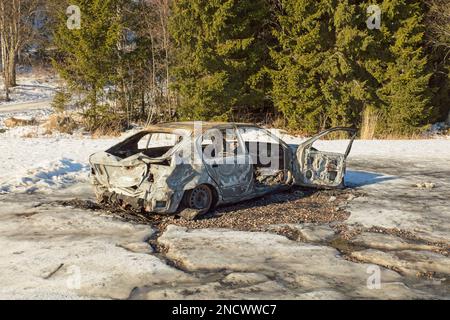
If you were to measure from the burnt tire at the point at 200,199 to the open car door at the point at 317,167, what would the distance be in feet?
6.95

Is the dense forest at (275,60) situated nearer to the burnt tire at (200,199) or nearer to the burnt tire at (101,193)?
the burnt tire at (101,193)

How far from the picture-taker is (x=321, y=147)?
16.3 m

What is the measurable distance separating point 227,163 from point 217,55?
46.9 feet

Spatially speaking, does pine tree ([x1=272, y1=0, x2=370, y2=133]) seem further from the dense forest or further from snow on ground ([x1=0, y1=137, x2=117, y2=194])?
snow on ground ([x1=0, y1=137, x2=117, y2=194])

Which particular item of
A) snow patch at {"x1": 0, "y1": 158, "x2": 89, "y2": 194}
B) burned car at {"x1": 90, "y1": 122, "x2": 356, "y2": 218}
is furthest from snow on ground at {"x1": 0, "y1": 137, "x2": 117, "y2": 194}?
burned car at {"x1": 90, "y1": 122, "x2": 356, "y2": 218}

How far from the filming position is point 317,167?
30.1 ft

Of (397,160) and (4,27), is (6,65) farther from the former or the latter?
(397,160)

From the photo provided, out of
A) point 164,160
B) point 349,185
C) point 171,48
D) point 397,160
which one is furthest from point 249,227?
point 171,48

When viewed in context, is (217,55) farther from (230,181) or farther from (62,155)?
(230,181)

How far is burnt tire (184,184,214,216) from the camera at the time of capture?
23.8 ft

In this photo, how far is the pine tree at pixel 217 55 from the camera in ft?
69.0

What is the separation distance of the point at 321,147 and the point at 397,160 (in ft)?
9.43

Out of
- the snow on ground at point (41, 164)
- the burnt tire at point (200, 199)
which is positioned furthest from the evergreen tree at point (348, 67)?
the burnt tire at point (200, 199)

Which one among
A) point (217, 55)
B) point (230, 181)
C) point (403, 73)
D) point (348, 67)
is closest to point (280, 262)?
point (230, 181)
